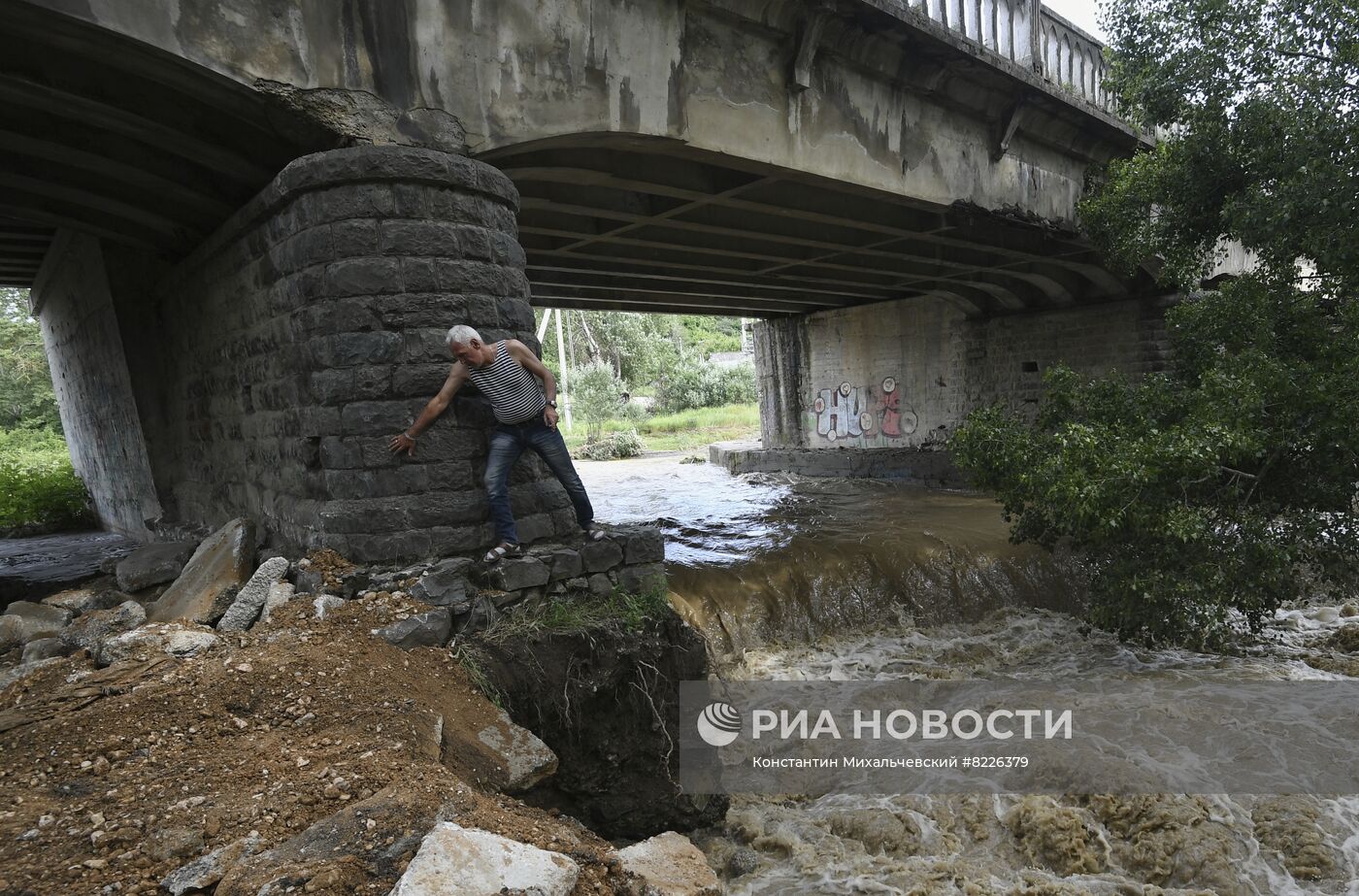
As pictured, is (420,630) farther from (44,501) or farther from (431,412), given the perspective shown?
(44,501)

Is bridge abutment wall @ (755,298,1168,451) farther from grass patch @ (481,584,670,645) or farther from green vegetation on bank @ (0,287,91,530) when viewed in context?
green vegetation on bank @ (0,287,91,530)

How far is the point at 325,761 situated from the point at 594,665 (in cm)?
177

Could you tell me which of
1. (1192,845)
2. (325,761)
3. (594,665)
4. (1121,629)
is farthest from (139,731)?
(1121,629)

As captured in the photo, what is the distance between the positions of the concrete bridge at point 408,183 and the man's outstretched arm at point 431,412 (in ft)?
0.33

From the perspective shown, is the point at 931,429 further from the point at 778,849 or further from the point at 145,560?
the point at 145,560

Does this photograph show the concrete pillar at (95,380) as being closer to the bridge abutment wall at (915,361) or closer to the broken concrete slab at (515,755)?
the broken concrete slab at (515,755)

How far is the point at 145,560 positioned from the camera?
5508mm

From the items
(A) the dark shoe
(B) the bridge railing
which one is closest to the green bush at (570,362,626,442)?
(B) the bridge railing

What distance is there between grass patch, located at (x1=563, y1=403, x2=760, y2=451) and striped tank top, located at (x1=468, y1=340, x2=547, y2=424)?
909 inches

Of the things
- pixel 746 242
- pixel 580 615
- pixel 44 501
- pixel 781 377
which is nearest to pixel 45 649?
pixel 580 615

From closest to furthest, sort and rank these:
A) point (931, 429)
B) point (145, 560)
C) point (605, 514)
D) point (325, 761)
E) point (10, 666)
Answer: point (325, 761)
point (10, 666)
point (145, 560)
point (605, 514)
point (931, 429)

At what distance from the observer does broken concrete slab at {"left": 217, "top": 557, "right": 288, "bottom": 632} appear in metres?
4.30

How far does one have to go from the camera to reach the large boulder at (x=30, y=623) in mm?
4375

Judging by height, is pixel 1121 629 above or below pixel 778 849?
above
